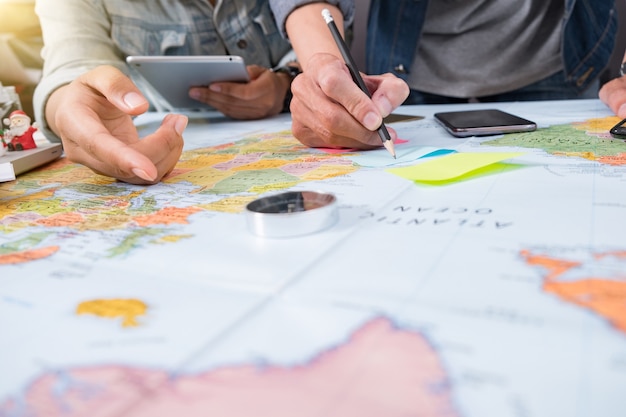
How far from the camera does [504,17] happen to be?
1.29 metres

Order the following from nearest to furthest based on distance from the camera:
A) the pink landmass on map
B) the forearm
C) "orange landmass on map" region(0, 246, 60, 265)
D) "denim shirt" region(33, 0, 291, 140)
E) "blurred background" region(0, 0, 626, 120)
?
the pink landmass on map
"orange landmass on map" region(0, 246, 60, 265)
the forearm
"denim shirt" region(33, 0, 291, 140)
"blurred background" region(0, 0, 626, 120)

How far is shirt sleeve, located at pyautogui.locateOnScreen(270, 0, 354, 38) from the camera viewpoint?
42.6 inches

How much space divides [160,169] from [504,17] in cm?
100

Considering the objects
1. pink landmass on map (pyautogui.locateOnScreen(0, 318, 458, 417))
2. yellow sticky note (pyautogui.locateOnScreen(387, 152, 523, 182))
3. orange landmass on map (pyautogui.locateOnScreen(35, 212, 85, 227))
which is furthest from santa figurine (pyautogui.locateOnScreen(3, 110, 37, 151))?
pink landmass on map (pyautogui.locateOnScreen(0, 318, 458, 417))

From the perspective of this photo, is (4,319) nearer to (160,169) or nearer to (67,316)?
(67,316)

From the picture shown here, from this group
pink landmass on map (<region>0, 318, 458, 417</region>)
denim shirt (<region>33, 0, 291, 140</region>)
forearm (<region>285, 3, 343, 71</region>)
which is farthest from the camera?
denim shirt (<region>33, 0, 291, 140</region>)

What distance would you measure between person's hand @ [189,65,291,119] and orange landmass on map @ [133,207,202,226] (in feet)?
2.29

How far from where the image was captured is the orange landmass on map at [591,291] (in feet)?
0.93

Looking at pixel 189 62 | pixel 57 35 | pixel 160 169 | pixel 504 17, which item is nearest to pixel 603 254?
pixel 160 169

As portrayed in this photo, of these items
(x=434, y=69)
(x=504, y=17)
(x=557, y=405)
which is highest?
(x=504, y=17)

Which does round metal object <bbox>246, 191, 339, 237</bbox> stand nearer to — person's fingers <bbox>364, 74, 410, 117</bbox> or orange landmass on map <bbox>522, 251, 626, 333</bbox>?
orange landmass on map <bbox>522, 251, 626, 333</bbox>

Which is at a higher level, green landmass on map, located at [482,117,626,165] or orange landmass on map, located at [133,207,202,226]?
green landmass on map, located at [482,117,626,165]

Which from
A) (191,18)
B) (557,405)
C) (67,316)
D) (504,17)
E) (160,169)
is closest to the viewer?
(557,405)

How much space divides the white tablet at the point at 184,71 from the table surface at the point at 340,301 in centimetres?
56
